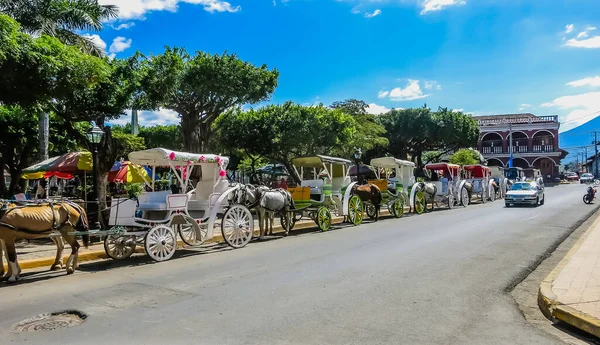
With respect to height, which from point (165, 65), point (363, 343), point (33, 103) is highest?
point (165, 65)

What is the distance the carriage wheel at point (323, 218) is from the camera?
1583 cm

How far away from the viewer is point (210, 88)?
21.7 metres

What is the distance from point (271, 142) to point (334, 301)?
21591 mm

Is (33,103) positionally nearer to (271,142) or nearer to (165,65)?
(165,65)

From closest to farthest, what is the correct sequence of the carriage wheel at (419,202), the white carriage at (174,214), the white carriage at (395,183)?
the white carriage at (174,214) < the white carriage at (395,183) < the carriage wheel at (419,202)

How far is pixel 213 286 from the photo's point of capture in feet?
25.3

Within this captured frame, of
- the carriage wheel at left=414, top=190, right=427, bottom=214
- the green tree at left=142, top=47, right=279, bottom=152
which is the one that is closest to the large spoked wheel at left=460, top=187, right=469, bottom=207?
the carriage wheel at left=414, top=190, right=427, bottom=214

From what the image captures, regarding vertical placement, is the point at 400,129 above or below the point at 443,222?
above

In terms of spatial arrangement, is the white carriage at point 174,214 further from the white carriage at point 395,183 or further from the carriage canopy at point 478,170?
the carriage canopy at point 478,170

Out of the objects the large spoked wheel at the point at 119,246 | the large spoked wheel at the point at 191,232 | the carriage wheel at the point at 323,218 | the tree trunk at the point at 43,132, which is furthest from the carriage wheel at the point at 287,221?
the tree trunk at the point at 43,132

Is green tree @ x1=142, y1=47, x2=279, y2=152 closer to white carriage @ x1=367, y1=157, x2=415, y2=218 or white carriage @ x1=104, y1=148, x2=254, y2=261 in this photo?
white carriage @ x1=367, y1=157, x2=415, y2=218

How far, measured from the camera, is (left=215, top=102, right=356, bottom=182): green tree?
2727cm

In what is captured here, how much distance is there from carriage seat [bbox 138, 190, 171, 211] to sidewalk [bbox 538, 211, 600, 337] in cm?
806

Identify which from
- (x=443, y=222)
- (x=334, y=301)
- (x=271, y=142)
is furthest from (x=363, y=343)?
(x=271, y=142)
